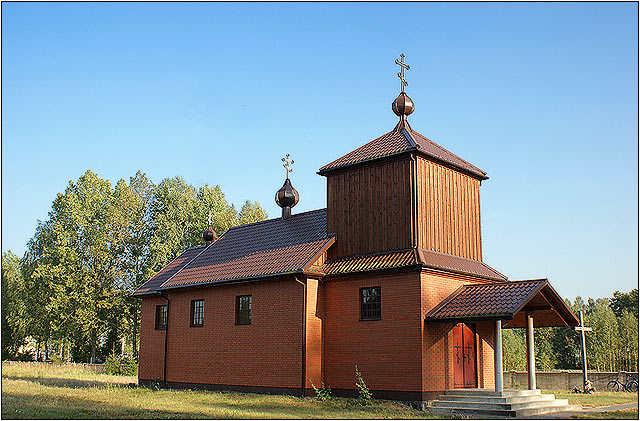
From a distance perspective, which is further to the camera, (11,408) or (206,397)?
(206,397)

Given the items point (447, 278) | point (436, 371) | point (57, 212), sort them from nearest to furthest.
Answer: point (436, 371), point (447, 278), point (57, 212)

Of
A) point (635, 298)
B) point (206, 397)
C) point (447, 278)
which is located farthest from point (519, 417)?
point (635, 298)

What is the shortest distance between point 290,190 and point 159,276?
7847 millimetres

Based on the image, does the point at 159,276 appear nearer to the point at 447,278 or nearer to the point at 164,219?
the point at 447,278

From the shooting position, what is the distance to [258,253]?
23672 mm

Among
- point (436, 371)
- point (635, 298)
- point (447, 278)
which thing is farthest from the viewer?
point (635, 298)

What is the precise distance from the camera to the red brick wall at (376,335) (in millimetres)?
18156

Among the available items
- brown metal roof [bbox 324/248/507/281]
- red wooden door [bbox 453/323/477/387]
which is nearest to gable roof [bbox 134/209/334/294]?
brown metal roof [bbox 324/248/507/281]

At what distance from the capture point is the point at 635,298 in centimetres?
6247

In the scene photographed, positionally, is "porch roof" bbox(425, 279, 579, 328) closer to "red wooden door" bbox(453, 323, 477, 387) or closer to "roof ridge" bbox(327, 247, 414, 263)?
"red wooden door" bbox(453, 323, 477, 387)

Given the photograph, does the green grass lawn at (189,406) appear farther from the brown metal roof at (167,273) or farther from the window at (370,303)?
the brown metal roof at (167,273)

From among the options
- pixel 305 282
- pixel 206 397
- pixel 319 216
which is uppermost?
pixel 319 216

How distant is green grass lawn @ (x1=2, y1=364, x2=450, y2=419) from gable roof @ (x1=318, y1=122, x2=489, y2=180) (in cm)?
782

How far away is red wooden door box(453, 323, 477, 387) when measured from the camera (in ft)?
63.5
